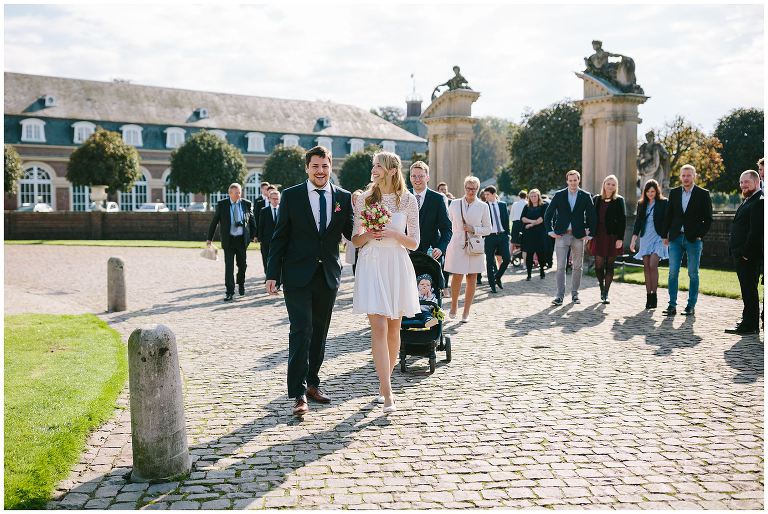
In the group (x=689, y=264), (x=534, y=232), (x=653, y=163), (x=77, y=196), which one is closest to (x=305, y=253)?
(x=689, y=264)

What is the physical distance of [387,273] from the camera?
6090mm

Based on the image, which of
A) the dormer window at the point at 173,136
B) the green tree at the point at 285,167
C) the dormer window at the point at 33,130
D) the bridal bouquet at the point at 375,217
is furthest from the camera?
the dormer window at the point at 173,136

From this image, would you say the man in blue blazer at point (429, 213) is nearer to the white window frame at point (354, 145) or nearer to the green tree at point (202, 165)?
the green tree at point (202, 165)

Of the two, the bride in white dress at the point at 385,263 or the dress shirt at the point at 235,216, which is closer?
the bride in white dress at the point at 385,263

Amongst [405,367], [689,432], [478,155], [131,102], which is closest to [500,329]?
[405,367]

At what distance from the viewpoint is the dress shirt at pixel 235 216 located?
1357cm

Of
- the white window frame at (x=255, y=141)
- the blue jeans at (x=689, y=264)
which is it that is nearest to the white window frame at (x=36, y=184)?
the white window frame at (x=255, y=141)

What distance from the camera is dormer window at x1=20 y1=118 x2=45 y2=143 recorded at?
5441 centimetres

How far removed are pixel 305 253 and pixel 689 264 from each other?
7.07 m

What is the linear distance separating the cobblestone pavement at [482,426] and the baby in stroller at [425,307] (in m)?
0.51

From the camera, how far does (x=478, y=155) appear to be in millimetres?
101000

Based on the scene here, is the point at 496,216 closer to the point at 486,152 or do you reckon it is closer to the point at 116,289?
the point at 116,289

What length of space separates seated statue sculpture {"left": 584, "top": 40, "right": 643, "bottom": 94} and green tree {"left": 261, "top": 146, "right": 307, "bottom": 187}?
126 ft

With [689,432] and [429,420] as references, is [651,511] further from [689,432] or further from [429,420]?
[429,420]
